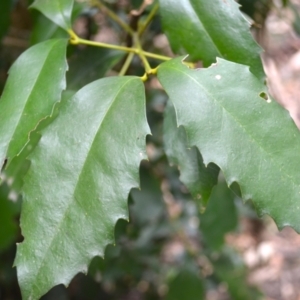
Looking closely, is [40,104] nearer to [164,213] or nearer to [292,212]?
[292,212]

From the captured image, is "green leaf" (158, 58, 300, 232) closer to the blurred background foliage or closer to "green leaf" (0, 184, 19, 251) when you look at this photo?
the blurred background foliage

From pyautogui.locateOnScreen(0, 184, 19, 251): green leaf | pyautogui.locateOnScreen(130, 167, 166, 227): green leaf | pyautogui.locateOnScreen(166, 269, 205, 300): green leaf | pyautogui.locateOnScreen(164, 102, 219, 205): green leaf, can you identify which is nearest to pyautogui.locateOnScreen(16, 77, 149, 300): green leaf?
pyautogui.locateOnScreen(164, 102, 219, 205): green leaf

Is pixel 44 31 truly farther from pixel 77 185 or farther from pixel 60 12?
pixel 77 185

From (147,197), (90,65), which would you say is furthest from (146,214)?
(90,65)

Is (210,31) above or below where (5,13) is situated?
above

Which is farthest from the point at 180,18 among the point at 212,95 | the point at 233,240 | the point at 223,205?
the point at 233,240

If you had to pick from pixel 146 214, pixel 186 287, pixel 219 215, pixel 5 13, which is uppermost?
pixel 5 13

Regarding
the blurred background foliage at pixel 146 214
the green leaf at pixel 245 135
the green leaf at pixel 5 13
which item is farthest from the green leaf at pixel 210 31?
the green leaf at pixel 5 13

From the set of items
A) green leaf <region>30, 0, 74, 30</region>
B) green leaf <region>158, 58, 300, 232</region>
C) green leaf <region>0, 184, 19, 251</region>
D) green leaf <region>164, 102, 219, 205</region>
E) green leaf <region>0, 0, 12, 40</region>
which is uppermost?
green leaf <region>158, 58, 300, 232</region>
